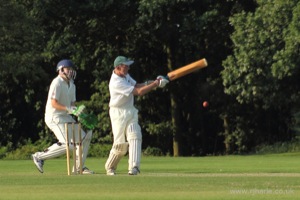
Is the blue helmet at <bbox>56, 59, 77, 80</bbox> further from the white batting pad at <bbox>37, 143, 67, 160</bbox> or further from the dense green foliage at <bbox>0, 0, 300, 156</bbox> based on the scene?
the dense green foliage at <bbox>0, 0, 300, 156</bbox>

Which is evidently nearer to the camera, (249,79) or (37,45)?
(249,79)

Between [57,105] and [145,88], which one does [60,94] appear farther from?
[145,88]

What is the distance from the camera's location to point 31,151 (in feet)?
122

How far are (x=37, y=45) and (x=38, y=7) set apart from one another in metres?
1.33

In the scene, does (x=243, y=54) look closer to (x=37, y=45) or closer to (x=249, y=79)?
(x=249, y=79)

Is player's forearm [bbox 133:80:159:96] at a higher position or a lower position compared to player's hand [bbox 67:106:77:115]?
higher

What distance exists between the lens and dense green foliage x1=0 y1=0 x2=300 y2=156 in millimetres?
36875

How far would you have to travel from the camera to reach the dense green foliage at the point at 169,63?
36875 millimetres

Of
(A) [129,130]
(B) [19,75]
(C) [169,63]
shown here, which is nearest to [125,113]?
(A) [129,130]

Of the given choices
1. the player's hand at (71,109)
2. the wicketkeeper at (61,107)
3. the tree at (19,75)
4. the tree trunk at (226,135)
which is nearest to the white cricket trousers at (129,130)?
the player's hand at (71,109)

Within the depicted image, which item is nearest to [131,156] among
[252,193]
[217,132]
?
[252,193]

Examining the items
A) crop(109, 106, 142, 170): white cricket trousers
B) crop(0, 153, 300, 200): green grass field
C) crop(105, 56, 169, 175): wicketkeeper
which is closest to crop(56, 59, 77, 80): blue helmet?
crop(105, 56, 169, 175): wicketkeeper

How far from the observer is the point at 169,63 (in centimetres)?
4203

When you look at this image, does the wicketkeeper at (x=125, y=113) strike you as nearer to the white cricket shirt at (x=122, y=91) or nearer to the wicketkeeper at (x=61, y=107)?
the white cricket shirt at (x=122, y=91)
